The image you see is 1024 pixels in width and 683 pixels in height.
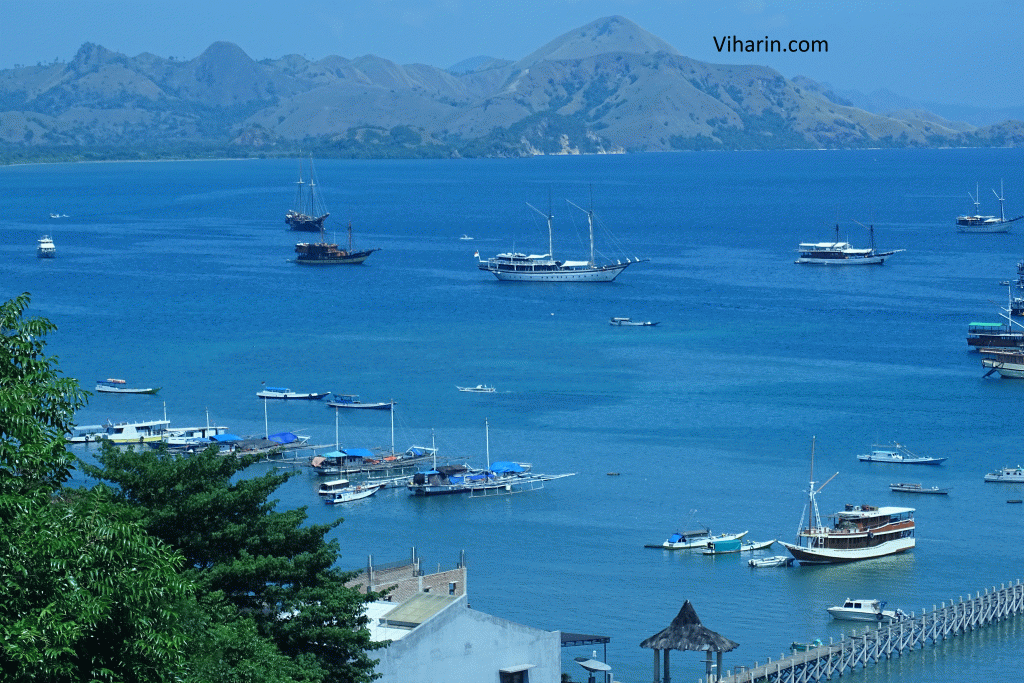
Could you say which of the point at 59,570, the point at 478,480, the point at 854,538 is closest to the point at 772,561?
the point at 854,538

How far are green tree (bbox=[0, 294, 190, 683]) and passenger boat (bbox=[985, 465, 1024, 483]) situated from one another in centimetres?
3737

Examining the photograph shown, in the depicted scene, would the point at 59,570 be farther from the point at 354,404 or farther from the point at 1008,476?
the point at 354,404

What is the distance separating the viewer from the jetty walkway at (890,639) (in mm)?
29297

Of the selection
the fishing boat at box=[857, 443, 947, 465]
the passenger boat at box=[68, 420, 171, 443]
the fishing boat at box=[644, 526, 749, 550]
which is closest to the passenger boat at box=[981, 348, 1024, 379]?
the fishing boat at box=[857, 443, 947, 465]

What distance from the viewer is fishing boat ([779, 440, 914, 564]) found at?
128ft

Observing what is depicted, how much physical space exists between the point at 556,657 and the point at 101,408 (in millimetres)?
37138

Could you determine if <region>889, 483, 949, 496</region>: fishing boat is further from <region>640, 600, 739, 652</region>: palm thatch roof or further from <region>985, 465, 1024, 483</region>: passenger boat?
<region>640, 600, 739, 652</region>: palm thatch roof

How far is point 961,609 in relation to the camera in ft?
109

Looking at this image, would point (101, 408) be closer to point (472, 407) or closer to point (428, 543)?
point (472, 407)

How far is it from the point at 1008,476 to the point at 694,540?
40.7ft

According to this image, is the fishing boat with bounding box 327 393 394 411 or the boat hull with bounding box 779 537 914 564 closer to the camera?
the boat hull with bounding box 779 537 914 564

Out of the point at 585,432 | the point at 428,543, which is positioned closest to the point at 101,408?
the point at 585,432

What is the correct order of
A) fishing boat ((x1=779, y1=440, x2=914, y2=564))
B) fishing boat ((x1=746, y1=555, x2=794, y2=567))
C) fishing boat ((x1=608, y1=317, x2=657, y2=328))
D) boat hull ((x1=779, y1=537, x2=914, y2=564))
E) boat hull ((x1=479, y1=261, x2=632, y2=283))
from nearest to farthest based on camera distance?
1. fishing boat ((x1=746, y1=555, x2=794, y2=567))
2. boat hull ((x1=779, y1=537, x2=914, y2=564))
3. fishing boat ((x1=779, y1=440, x2=914, y2=564))
4. fishing boat ((x1=608, y1=317, x2=657, y2=328))
5. boat hull ((x1=479, y1=261, x2=632, y2=283))

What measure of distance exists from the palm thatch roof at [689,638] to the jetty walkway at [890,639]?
0.97m
